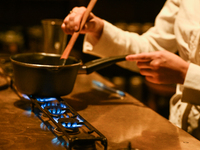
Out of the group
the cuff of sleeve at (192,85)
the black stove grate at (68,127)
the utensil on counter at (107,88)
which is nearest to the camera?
the black stove grate at (68,127)

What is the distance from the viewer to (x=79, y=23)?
3.06 ft

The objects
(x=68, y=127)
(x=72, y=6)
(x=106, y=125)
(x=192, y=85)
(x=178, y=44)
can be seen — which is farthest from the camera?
(x=72, y=6)

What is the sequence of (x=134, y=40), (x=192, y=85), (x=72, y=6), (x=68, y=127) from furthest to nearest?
(x=72, y=6)
(x=134, y=40)
(x=192, y=85)
(x=68, y=127)

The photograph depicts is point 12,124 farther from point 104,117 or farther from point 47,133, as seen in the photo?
point 104,117

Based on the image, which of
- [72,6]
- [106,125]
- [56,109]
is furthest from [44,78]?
[72,6]

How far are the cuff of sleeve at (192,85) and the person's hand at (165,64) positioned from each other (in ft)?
0.06

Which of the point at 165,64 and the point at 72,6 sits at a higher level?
the point at 72,6

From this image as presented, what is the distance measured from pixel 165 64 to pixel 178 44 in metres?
0.23

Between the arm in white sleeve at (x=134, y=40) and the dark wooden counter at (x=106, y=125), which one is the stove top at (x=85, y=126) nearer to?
the dark wooden counter at (x=106, y=125)

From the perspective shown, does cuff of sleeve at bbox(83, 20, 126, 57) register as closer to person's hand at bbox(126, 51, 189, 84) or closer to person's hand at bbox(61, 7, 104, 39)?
person's hand at bbox(61, 7, 104, 39)

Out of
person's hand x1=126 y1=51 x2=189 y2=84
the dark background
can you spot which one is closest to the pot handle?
person's hand x1=126 y1=51 x2=189 y2=84

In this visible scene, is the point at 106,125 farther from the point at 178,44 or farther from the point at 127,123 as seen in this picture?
the point at 178,44

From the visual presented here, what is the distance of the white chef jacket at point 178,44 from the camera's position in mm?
896

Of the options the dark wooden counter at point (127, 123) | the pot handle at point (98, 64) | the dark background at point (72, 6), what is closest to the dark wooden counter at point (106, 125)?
the dark wooden counter at point (127, 123)
